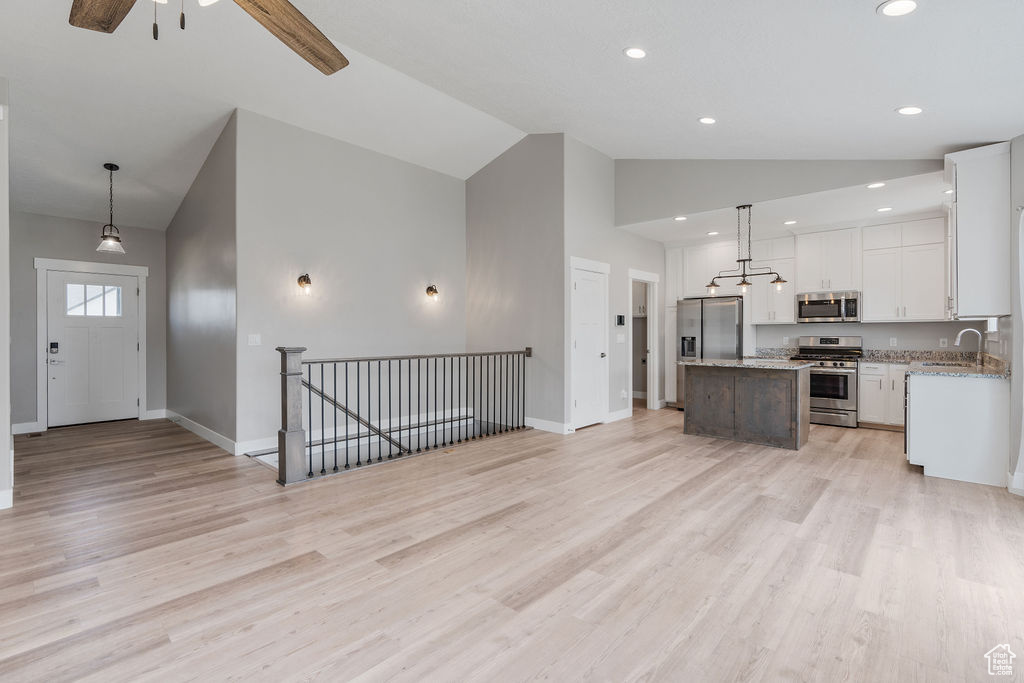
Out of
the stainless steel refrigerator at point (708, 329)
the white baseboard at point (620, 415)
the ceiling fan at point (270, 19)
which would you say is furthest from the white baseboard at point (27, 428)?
the stainless steel refrigerator at point (708, 329)

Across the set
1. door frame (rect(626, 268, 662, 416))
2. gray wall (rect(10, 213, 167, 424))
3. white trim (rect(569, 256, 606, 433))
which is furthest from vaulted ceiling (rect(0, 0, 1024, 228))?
door frame (rect(626, 268, 662, 416))

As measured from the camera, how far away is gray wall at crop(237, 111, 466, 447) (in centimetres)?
509

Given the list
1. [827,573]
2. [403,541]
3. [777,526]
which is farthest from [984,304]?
[403,541]

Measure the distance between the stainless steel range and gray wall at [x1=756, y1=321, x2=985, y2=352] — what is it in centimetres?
19

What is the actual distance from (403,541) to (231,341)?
3.31 m

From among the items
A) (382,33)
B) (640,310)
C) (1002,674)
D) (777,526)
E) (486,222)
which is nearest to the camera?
(1002,674)

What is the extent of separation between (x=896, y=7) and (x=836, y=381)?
5028mm

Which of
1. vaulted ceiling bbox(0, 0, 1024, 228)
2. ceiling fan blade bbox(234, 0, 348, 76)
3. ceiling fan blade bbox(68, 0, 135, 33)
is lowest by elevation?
ceiling fan blade bbox(68, 0, 135, 33)

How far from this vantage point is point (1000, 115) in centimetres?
352

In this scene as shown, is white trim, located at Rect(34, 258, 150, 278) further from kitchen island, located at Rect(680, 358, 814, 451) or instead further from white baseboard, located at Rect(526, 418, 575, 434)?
kitchen island, located at Rect(680, 358, 814, 451)

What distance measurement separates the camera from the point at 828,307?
21.7ft

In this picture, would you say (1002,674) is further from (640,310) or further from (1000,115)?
(640,310)

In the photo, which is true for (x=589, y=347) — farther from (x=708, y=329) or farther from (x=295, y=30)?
(x=295, y=30)

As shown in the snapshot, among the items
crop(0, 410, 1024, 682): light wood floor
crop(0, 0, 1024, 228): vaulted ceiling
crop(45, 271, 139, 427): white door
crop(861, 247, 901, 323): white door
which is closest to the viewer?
crop(0, 410, 1024, 682): light wood floor
